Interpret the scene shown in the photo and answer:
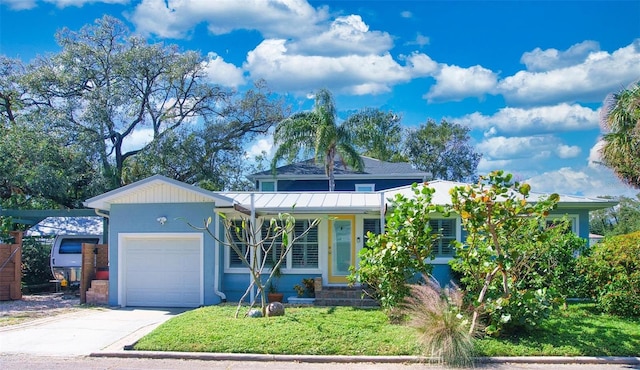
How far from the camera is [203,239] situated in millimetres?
15133

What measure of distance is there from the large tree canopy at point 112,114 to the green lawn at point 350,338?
39.1 ft

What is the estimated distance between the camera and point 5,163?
18469mm

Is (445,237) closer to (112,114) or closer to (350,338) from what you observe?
(350,338)

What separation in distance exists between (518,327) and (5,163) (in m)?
16.3

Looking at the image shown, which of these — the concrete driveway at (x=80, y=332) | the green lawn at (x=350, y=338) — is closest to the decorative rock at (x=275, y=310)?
the green lawn at (x=350, y=338)

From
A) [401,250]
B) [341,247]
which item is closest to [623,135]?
[341,247]

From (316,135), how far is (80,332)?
1493 cm

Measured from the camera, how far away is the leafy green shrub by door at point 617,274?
1151cm

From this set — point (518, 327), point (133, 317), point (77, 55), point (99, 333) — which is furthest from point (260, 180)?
point (518, 327)

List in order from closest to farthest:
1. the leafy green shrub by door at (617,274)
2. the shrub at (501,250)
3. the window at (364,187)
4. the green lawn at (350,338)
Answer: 1. the green lawn at (350,338)
2. the shrub at (501,250)
3. the leafy green shrub by door at (617,274)
4. the window at (364,187)

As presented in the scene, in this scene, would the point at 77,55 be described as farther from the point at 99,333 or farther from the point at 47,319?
the point at 99,333

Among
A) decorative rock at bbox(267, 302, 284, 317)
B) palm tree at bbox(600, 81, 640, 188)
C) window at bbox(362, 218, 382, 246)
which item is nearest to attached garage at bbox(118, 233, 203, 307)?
decorative rock at bbox(267, 302, 284, 317)

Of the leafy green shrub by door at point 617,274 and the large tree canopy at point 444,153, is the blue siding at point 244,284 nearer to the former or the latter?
the leafy green shrub by door at point 617,274

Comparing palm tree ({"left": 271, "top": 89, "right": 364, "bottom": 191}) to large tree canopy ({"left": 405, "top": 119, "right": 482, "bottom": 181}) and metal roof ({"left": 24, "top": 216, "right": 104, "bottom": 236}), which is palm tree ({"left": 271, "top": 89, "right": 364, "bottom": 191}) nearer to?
metal roof ({"left": 24, "top": 216, "right": 104, "bottom": 236})
